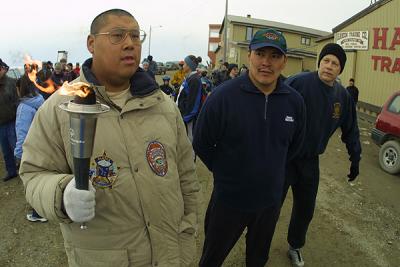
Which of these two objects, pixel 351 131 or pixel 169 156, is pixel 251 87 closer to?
pixel 169 156

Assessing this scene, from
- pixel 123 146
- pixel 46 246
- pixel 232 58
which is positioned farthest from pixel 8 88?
pixel 232 58

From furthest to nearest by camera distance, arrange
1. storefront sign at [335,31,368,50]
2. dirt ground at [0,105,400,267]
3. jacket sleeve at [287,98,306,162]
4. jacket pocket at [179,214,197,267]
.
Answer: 1. storefront sign at [335,31,368,50]
2. dirt ground at [0,105,400,267]
3. jacket sleeve at [287,98,306,162]
4. jacket pocket at [179,214,197,267]

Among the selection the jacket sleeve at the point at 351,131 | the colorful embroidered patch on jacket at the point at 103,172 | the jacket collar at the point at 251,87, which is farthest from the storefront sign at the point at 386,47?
the colorful embroidered patch on jacket at the point at 103,172

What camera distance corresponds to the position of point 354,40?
16969 millimetres

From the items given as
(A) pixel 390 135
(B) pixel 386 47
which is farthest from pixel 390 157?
(B) pixel 386 47

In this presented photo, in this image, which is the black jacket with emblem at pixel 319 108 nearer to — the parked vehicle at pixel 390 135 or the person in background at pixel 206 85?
the person in background at pixel 206 85

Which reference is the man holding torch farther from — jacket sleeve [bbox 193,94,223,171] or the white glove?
jacket sleeve [bbox 193,94,223,171]

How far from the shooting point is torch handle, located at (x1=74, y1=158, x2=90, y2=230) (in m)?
1.39

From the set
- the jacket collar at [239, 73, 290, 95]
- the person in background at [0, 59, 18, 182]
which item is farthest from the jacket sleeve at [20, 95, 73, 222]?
the person in background at [0, 59, 18, 182]

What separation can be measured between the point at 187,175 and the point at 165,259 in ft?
1.77

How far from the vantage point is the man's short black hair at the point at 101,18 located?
72.5 inches

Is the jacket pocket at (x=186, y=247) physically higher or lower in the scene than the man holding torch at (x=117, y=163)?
lower

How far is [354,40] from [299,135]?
16.2 meters

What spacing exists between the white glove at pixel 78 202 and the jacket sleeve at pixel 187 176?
2.50 feet
